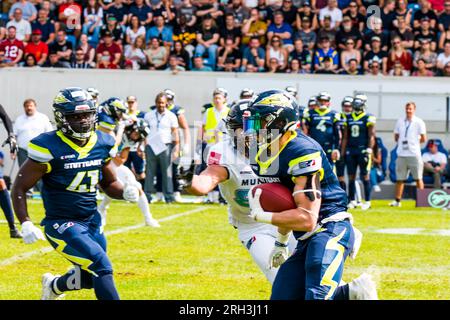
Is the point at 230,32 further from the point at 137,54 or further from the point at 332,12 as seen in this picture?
the point at 332,12

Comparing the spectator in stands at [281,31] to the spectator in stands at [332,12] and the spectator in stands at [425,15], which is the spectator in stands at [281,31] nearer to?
the spectator in stands at [332,12]

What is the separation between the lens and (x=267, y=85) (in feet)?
58.9

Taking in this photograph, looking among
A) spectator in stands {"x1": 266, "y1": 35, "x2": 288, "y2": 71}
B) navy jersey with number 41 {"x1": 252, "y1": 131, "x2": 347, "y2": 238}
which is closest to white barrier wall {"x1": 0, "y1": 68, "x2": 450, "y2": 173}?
spectator in stands {"x1": 266, "y1": 35, "x2": 288, "y2": 71}

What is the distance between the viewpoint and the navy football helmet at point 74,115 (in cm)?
623

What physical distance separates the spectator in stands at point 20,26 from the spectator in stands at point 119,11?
1679 mm

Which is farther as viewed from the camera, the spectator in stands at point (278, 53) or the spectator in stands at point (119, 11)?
the spectator in stands at point (119, 11)

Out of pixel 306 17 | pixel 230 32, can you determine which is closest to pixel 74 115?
pixel 230 32

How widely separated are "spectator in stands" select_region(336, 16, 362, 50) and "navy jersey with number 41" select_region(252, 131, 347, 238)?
44.6ft

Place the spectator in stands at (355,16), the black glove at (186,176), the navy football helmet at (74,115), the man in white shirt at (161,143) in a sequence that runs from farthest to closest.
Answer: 1. the spectator in stands at (355,16)
2. the man in white shirt at (161,143)
3. the navy football helmet at (74,115)
4. the black glove at (186,176)

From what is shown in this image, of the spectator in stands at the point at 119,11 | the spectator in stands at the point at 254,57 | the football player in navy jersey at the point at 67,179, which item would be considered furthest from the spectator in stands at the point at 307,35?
the football player in navy jersey at the point at 67,179

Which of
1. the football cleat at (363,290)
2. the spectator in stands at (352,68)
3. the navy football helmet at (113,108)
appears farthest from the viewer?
the spectator in stands at (352,68)

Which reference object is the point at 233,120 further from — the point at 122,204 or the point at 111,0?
the point at 111,0

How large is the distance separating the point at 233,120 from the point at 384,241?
4.94 m

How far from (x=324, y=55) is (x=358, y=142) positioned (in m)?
3.34
